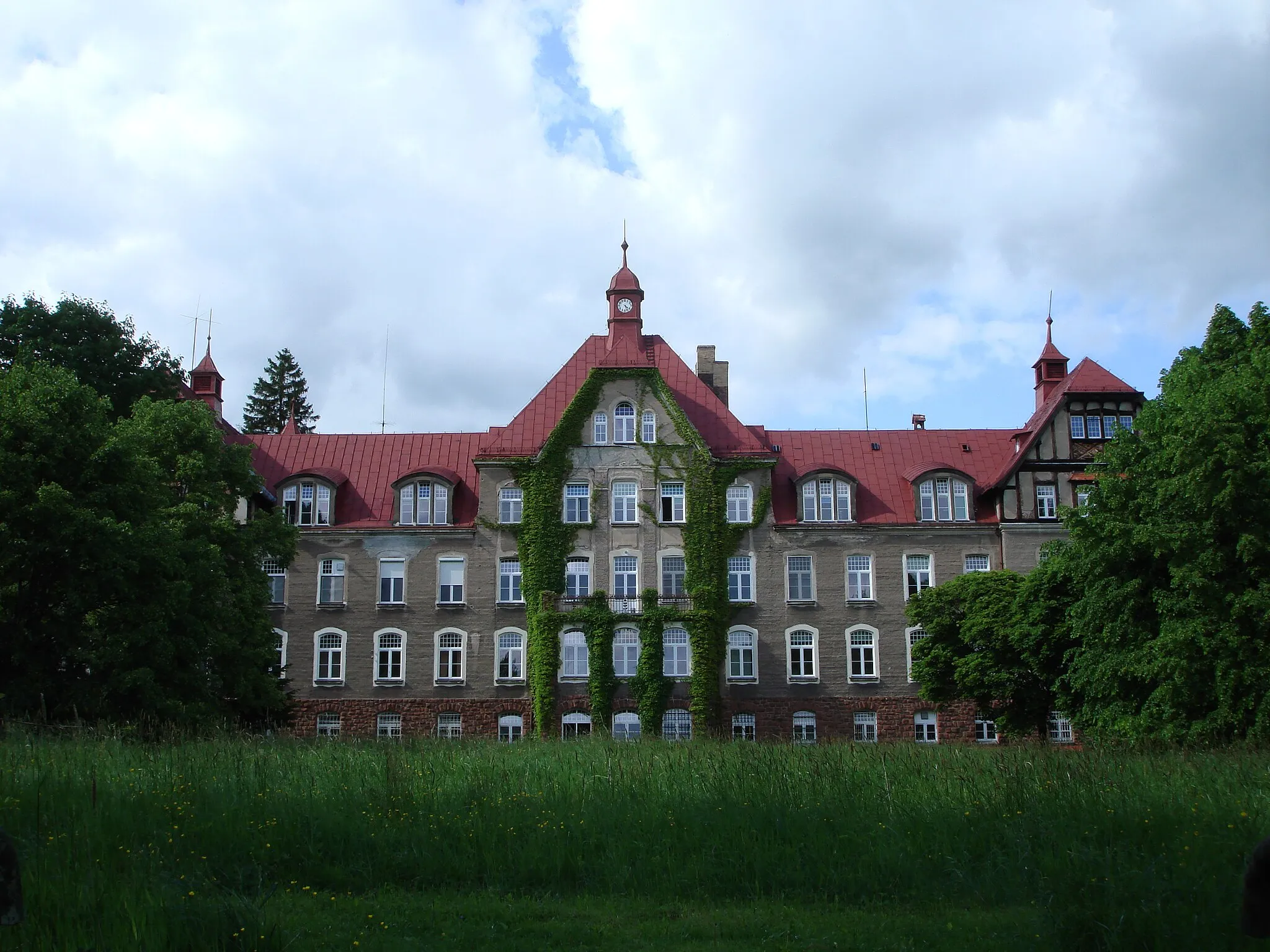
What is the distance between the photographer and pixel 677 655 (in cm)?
4397

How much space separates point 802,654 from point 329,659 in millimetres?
18142

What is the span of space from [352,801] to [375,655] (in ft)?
106

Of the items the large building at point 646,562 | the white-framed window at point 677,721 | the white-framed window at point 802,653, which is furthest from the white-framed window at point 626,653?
the white-framed window at point 802,653

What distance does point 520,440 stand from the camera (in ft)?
156

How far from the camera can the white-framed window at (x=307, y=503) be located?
157 feet

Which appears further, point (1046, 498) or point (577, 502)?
point (1046, 498)

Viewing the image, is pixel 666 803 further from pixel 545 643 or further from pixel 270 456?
pixel 270 456

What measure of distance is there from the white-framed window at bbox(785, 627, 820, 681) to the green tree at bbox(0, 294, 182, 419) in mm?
24843

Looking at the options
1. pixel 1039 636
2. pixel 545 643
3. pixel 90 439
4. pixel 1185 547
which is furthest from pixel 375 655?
A: pixel 1185 547

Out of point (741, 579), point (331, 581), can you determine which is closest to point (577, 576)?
point (741, 579)

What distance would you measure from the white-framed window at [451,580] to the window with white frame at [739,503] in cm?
1059

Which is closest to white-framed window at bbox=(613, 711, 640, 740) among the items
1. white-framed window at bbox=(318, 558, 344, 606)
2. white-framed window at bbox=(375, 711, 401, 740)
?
white-framed window at bbox=(375, 711, 401, 740)

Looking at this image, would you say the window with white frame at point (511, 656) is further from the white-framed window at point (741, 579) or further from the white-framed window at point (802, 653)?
the white-framed window at point (802, 653)

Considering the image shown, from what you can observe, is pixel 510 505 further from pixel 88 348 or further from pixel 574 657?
pixel 88 348
